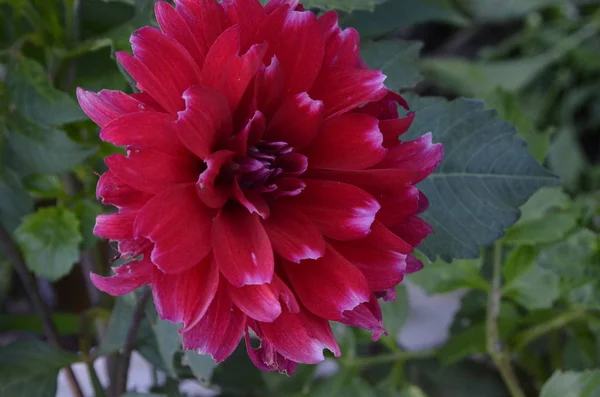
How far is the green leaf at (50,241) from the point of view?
54 cm

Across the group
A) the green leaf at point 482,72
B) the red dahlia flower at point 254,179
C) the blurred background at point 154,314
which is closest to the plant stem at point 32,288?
the blurred background at point 154,314

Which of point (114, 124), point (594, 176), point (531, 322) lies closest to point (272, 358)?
point (114, 124)

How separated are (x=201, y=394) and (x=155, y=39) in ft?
2.02

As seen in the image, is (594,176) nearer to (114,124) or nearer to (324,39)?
(324,39)

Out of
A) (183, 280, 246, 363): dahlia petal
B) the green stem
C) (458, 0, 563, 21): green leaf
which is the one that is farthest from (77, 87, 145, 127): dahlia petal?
(458, 0, 563, 21): green leaf

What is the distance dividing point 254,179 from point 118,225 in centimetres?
8

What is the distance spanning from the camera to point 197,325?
36cm

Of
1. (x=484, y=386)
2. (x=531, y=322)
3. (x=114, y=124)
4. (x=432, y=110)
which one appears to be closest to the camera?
(x=114, y=124)

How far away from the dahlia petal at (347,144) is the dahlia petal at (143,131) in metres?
0.08

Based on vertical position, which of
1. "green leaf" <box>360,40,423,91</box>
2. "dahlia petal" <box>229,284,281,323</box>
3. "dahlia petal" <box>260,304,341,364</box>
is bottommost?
"dahlia petal" <box>260,304,341,364</box>

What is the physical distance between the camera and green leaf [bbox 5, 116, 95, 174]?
533 mm

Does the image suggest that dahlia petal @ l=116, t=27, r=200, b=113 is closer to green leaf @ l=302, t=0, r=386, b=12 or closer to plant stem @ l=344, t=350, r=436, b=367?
green leaf @ l=302, t=0, r=386, b=12

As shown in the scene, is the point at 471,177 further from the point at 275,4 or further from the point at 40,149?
the point at 40,149

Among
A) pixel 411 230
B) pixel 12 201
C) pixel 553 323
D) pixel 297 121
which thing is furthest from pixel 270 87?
pixel 553 323
